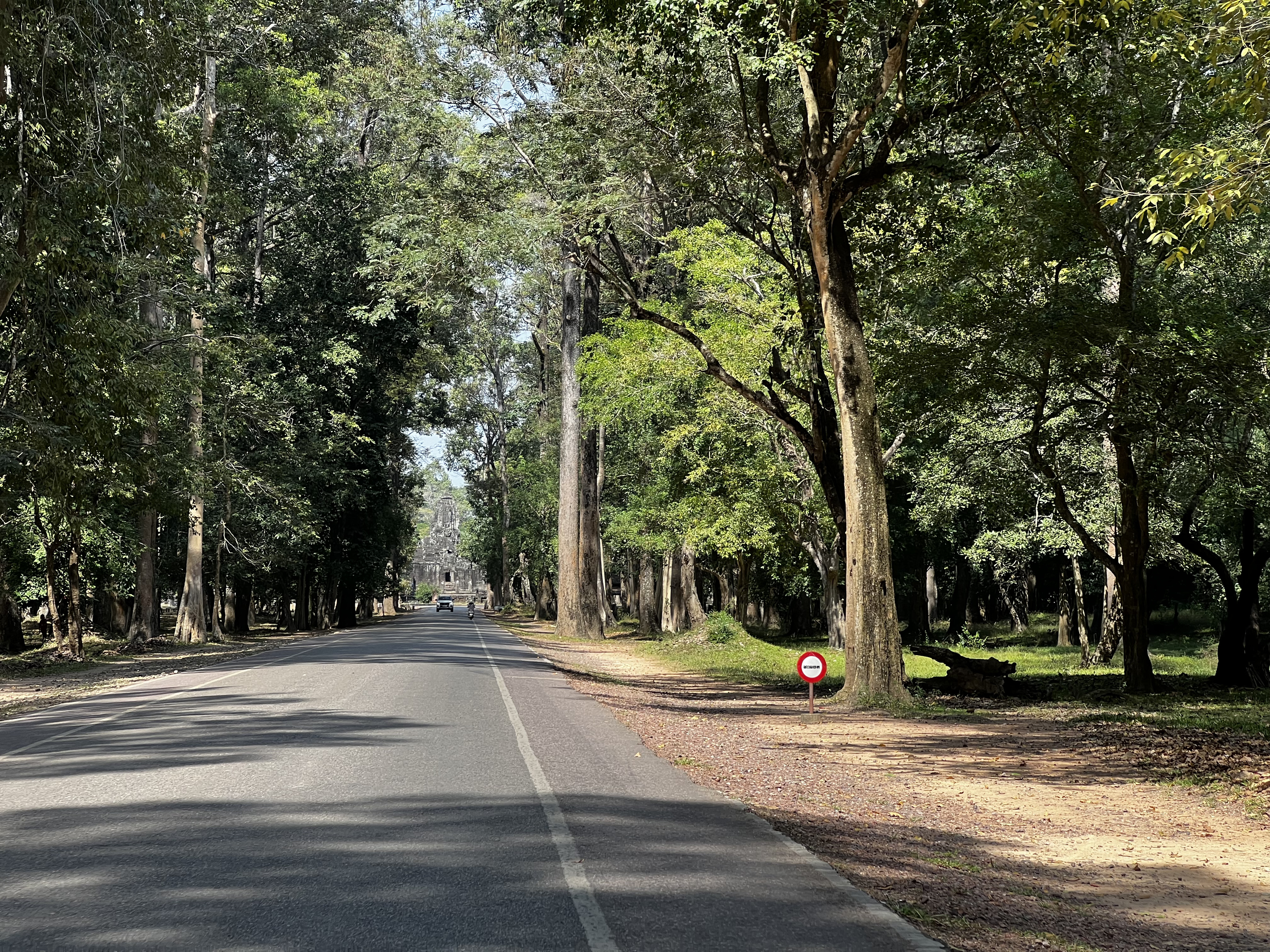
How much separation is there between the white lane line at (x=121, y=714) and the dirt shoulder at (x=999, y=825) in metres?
6.25

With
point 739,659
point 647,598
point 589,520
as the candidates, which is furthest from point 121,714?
point 647,598

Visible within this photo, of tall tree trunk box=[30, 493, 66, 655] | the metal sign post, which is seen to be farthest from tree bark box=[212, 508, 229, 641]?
the metal sign post

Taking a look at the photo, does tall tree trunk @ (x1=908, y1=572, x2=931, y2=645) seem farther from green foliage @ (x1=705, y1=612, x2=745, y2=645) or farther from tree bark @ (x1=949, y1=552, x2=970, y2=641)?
green foliage @ (x1=705, y1=612, x2=745, y2=645)

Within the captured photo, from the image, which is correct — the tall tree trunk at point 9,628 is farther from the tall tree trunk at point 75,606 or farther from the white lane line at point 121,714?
the white lane line at point 121,714

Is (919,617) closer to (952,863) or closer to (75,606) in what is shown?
(75,606)

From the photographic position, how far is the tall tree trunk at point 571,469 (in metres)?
39.3

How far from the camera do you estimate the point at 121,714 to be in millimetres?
13727

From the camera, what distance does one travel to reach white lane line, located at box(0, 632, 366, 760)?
10547mm

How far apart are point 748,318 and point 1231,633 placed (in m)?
12.2

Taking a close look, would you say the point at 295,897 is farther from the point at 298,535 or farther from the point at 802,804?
the point at 298,535

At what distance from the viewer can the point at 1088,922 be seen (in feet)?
19.5

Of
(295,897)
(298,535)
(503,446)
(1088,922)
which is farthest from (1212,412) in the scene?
(503,446)

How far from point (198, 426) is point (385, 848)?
89.4 feet

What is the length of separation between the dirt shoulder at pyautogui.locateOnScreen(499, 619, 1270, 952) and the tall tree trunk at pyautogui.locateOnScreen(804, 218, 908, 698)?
919mm
